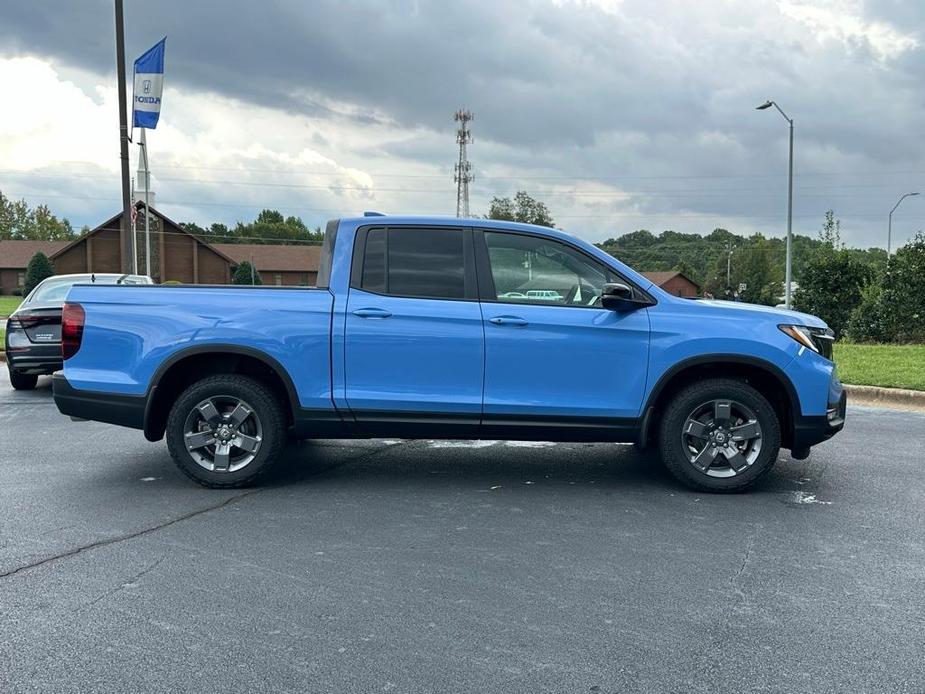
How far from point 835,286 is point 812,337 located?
2150 centimetres

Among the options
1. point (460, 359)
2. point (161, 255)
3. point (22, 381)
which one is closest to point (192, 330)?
point (460, 359)

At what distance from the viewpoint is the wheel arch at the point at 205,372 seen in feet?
17.7

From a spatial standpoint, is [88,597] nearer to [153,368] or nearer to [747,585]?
[153,368]

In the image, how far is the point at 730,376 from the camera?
5.58m

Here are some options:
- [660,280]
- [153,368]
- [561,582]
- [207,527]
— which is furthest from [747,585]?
[660,280]

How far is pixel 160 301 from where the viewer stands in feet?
17.9

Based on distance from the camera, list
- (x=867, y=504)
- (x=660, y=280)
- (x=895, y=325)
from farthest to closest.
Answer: (x=660, y=280) < (x=895, y=325) < (x=867, y=504)

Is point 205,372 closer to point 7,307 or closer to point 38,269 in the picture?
point 7,307

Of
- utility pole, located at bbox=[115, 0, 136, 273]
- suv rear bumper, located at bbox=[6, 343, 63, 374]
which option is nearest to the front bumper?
suv rear bumper, located at bbox=[6, 343, 63, 374]

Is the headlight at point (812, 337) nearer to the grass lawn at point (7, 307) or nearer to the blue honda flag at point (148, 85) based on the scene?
the blue honda flag at point (148, 85)

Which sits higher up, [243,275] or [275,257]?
[275,257]

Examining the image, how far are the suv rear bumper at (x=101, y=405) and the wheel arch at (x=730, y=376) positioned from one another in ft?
11.7

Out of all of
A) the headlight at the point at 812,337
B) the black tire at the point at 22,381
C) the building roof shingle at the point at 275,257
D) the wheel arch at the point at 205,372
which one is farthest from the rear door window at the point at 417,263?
the building roof shingle at the point at 275,257

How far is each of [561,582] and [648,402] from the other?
1894 mm
